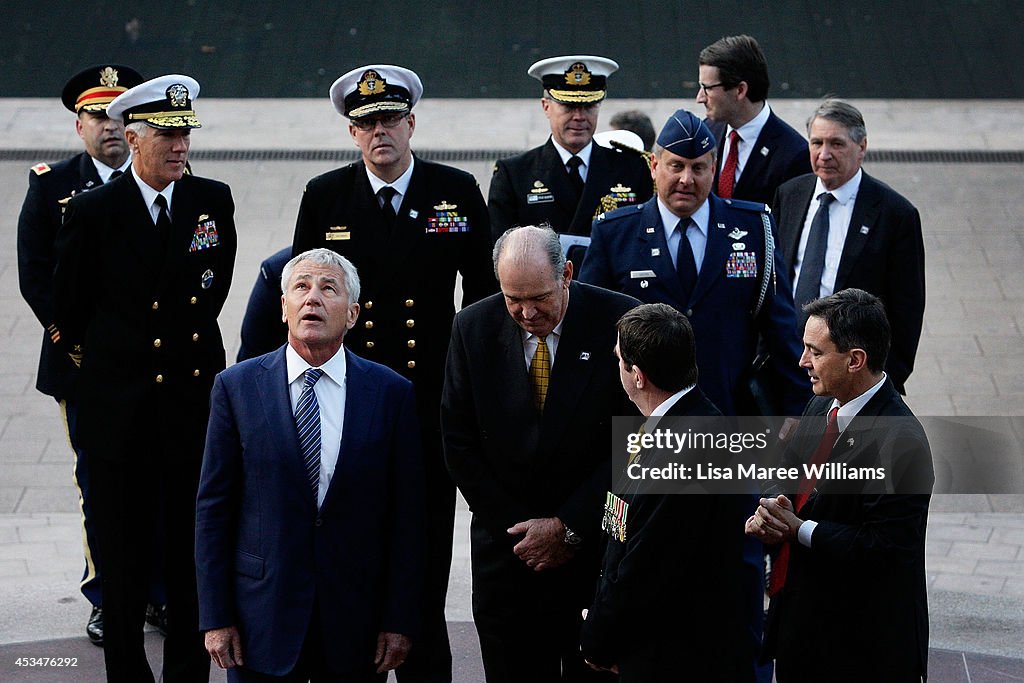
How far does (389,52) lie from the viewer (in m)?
14.3

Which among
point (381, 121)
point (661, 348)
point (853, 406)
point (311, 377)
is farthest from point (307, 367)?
point (853, 406)

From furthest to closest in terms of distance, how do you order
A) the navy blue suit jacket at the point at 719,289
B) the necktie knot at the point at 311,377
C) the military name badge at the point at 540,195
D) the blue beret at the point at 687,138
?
the military name badge at the point at 540,195
the navy blue suit jacket at the point at 719,289
the blue beret at the point at 687,138
the necktie knot at the point at 311,377

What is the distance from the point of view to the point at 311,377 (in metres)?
4.32

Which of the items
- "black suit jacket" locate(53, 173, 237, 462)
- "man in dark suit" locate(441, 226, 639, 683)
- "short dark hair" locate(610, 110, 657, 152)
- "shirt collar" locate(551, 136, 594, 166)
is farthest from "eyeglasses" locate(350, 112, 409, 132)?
"short dark hair" locate(610, 110, 657, 152)

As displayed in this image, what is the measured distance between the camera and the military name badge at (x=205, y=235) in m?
5.36

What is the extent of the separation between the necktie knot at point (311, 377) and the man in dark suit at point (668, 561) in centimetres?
92

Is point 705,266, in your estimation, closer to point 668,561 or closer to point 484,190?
point 668,561

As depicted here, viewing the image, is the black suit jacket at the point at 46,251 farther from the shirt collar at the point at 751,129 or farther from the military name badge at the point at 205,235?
the shirt collar at the point at 751,129

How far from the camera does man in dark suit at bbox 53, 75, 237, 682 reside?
5.20 metres

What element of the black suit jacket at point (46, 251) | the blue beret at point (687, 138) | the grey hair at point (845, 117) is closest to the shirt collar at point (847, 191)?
the grey hair at point (845, 117)

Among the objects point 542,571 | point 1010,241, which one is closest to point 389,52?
point 1010,241

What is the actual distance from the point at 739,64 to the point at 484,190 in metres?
4.98

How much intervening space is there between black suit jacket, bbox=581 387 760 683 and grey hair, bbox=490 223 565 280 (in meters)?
0.66

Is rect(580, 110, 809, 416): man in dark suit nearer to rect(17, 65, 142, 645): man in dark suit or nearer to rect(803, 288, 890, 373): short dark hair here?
rect(803, 288, 890, 373): short dark hair
